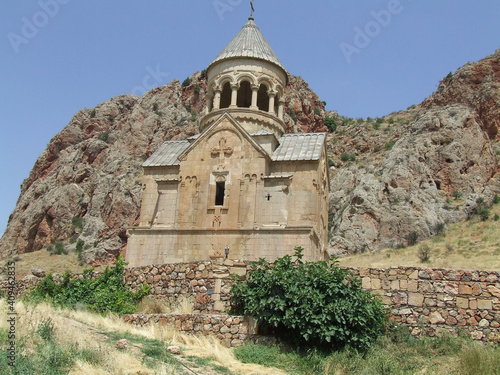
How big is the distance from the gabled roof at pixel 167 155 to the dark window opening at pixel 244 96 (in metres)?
2.70

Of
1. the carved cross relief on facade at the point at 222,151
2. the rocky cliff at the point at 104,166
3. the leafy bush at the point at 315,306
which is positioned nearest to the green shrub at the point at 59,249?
the rocky cliff at the point at 104,166

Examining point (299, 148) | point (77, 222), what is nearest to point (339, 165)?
point (77, 222)

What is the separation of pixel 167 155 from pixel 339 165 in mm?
A: 28213

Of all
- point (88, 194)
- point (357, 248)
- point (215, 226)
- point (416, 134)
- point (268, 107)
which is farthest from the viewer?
point (88, 194)

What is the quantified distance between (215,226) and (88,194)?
3135 cm

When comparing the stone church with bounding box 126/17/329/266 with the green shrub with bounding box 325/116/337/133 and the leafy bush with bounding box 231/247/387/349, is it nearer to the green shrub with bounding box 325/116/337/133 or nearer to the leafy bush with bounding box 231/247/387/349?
the leafy bush with bounding box 231/247/387/349

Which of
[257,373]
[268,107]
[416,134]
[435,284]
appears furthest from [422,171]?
[257,373]

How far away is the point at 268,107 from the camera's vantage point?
63.0 feet

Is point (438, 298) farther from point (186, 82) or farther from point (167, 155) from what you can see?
point (186, 82)

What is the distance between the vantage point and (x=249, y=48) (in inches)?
749

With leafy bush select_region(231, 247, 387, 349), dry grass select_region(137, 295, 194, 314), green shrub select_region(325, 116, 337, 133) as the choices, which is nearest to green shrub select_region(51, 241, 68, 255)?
green shrub select_region(325, 116, 337, 133)

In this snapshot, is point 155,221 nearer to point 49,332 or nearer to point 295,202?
point 295,202

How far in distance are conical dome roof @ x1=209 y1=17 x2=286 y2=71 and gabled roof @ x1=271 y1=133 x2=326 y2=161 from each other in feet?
9.44

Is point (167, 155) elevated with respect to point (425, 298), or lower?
elevated
